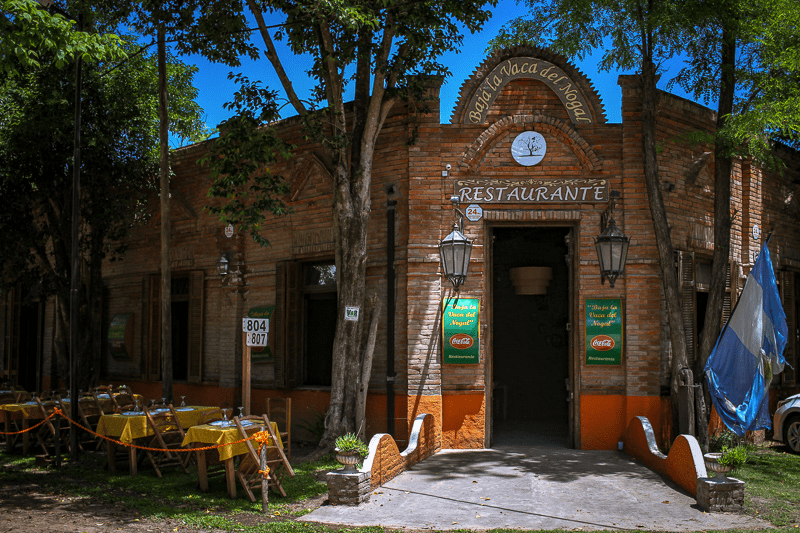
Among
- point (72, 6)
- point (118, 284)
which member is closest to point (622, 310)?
point (72, 6)

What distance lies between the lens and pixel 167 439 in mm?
9672

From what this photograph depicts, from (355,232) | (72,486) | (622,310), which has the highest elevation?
(355,232)

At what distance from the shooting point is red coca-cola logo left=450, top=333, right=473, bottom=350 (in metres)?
10.7

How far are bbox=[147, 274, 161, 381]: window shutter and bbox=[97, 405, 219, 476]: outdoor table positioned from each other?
5579mm

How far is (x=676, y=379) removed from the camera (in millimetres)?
10195

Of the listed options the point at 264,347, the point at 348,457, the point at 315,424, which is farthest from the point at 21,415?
the point at 348,457

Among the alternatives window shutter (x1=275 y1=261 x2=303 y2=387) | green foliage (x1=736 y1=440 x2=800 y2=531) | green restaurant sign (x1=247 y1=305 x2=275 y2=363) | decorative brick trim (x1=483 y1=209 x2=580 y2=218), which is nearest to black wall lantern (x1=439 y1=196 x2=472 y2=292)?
decorative brick trim (x1=483 y1=209 x2=580 y2=218)

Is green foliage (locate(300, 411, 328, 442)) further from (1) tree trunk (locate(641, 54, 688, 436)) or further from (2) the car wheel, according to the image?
(2) the car wheel

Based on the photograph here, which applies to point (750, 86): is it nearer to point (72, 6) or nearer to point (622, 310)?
point (622, 310)

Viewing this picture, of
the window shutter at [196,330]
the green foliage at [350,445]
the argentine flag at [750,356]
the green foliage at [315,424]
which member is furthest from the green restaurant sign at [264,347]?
the argentine flag at [750,356]

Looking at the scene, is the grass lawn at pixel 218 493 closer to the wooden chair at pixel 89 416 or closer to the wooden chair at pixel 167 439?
the wooden chair at pixel 167 439

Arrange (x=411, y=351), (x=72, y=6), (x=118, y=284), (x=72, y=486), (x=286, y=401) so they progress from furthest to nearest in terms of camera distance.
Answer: (x=118, y=284) → (x=72, y=6) → (x=411, y=351) → (x=286, y=401) → (x=72, y=486)

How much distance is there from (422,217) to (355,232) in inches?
47.2

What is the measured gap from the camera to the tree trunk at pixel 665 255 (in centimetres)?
1022
